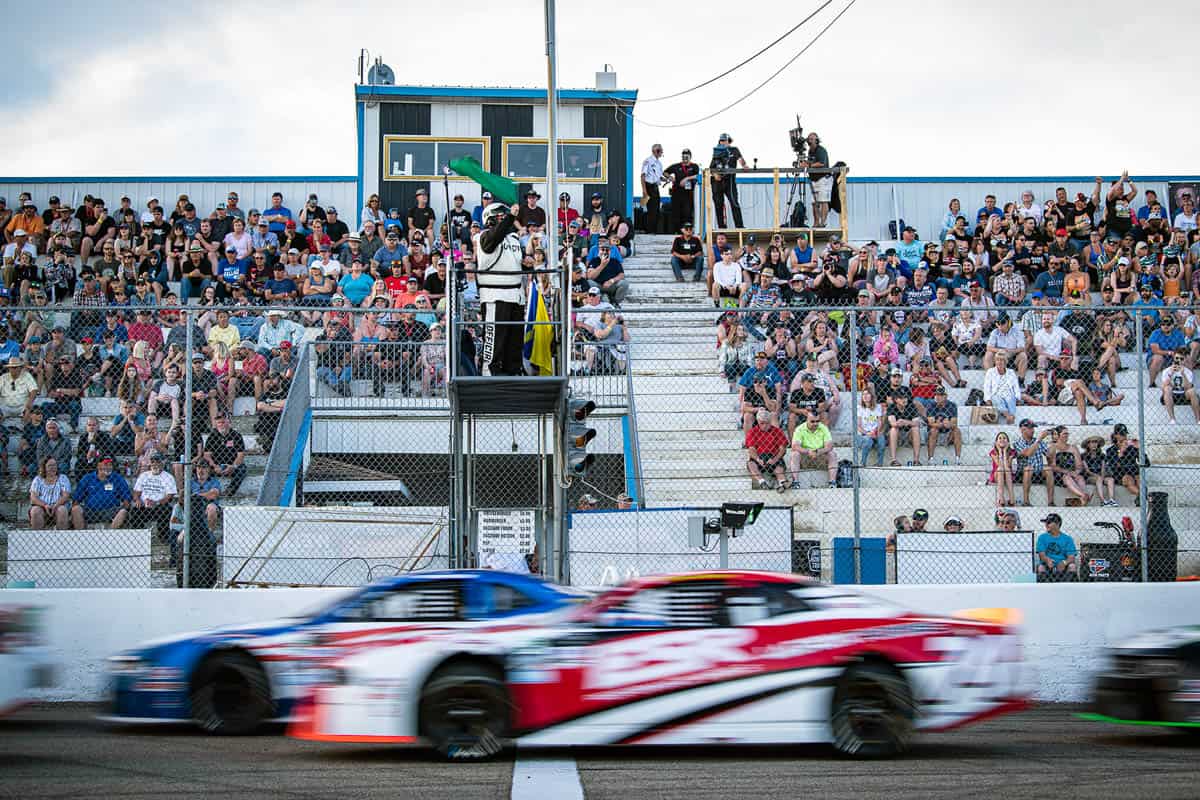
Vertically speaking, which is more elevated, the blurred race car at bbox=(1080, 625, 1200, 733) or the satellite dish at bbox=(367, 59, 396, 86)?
the satellite dish at bbox=(367, 59, 396, 86)

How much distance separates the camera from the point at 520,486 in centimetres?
1600

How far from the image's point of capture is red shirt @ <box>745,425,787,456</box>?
594 inches

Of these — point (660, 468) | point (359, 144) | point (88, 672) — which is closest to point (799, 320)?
point (660, 468)

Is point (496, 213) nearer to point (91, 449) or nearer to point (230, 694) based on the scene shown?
point (91, 449)

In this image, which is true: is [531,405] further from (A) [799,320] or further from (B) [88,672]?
(B) [88,672]

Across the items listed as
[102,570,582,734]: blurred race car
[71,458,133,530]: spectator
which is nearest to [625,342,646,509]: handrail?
[71,458,133,530]: spectator

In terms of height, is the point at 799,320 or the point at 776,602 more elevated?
the point at 799,320

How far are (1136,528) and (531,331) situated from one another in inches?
263

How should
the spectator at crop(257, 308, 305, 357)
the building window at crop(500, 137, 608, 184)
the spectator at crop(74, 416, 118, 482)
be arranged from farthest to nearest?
the building window at crop(500, 137, 608, 184) → the spectator at crop(257, 308, 305, 357) → the spectator at crop(74, 416, 118, 482)

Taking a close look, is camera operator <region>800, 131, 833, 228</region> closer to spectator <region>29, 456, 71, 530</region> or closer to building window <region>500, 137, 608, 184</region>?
building window <region>500, 137, 608, 184</region>

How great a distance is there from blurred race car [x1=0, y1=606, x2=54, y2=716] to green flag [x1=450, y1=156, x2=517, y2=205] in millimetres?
5720

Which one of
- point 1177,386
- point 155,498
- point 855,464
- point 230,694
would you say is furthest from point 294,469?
point 1177,386

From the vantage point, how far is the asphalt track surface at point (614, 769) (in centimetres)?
727

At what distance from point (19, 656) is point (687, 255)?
1455 centimetres
